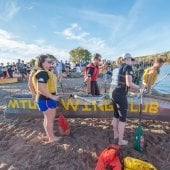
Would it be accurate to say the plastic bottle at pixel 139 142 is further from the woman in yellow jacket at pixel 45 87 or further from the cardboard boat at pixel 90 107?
the woman in yellow jacket at pixel 45 87

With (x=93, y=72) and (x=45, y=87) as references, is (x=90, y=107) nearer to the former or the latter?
(x=45, y=87)

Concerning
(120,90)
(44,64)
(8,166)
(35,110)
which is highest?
(44,64)

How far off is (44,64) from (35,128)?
2208 millimetres

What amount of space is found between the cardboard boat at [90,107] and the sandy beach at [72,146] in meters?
0.33

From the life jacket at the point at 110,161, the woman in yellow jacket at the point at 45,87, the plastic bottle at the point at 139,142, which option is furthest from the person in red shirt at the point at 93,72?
the life jacket at the point at 110,161

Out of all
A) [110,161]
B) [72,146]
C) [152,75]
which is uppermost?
[152,75]

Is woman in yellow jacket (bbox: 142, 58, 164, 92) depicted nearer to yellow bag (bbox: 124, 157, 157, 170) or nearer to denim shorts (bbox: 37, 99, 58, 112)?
denim shorts (bbox: 37, 99, 58, 112)

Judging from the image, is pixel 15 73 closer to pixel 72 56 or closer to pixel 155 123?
pixel 155 123

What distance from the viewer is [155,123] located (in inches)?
283

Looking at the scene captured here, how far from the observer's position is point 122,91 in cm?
531

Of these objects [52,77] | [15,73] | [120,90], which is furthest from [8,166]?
[15,73]

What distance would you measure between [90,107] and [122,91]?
1.57 meters

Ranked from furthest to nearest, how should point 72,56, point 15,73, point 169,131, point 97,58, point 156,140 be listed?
point 72,56 → point 15,73 → point 97,58 → point 169,131 → point 156,140

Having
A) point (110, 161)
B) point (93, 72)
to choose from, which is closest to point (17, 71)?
point (93, 72)
